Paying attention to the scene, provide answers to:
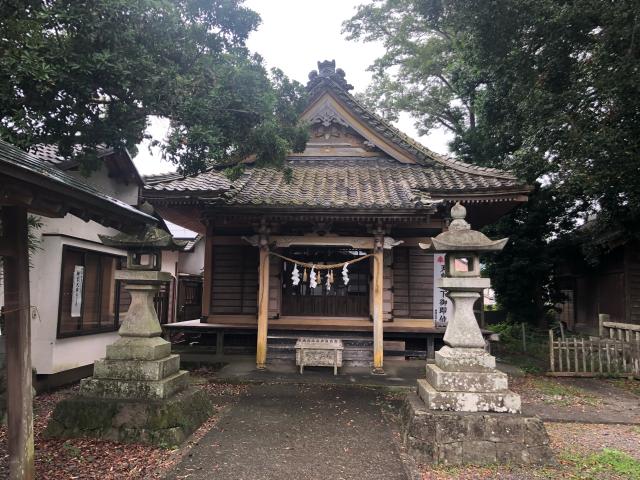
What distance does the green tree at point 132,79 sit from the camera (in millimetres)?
5102

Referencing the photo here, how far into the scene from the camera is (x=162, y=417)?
5.26 meters

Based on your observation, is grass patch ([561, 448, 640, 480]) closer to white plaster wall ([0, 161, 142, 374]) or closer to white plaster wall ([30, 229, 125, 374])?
white plaster wall ([0, 161, 142, 374])

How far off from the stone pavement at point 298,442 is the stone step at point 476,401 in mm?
817

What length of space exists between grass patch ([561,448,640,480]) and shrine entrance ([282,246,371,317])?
6258 mm

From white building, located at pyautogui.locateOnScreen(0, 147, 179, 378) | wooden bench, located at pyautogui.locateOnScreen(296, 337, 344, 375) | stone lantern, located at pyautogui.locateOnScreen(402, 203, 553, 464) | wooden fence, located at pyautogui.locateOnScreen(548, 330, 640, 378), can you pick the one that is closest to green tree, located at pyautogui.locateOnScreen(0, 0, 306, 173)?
white building, located at pyautogui.locateOnScreen(0, 147, 179, 378)

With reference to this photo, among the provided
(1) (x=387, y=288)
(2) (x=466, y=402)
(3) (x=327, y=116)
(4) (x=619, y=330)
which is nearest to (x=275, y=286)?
(1) (x=387, y=288)

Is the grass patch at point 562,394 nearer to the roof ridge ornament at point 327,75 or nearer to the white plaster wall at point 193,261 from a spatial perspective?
the roof ridge ornament at point 327,75

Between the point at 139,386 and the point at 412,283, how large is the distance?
7.36 m

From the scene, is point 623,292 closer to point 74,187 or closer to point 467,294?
point 467,294

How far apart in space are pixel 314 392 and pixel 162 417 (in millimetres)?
3425

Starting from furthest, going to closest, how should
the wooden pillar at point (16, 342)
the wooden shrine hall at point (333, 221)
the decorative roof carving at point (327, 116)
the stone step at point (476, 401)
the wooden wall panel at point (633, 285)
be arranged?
the wooden wall panel at point (633, 285) → the decorative roof carving at point (327, 116) → the wooden shrine hall at point (333, 221) → the stone step at point (476, 401) → the wooden pillar at point (16, 342)

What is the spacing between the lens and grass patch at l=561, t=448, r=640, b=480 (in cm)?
460

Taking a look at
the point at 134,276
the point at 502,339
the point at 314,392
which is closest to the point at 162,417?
the point at 134,276

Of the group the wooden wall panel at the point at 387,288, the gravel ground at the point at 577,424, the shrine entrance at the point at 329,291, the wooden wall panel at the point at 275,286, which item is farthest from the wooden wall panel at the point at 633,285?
the wooden wall panel at the point at 275,286
